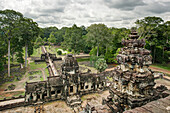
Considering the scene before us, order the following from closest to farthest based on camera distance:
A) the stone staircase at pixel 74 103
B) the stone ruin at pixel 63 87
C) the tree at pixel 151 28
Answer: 1. the stone staircase at pixel 74 103
2. the stone ruin at pixel 63 87
3. the tree at pixel 151 28

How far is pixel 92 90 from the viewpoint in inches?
776

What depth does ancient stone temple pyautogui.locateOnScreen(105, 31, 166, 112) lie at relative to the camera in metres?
7.86

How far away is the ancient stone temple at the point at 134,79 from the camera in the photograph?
7.86 metres

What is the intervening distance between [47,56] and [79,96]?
31984 millimetres

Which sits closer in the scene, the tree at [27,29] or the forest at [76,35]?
the forest at [76,35]

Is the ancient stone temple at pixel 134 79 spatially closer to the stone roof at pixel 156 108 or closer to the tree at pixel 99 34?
the stone roof at pixel 156 108

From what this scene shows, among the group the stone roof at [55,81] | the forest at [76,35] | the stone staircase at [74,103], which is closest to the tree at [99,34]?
the forest at [76,35]

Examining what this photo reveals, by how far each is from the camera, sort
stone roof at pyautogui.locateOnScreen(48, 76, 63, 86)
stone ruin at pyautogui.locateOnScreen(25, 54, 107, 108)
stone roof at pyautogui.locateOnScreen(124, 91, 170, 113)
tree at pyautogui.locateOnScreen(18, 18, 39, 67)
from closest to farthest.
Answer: stone roof at pyautogui.locateOnScreen(124, 91, 170, 113)
stone ruin at pyautogui.locateOnScreen(25, 54, 107, 108)
stone roof at pyautogui.locateOnScreen(48, 76, 63, 86)
tree at pyautogui.locateOnScreen(18, 18, 39, 67)

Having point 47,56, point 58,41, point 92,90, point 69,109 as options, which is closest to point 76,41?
point 47,56

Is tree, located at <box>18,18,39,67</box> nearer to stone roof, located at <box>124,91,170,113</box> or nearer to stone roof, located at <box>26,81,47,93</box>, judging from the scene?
stone roof, located at <box>26,81,47,93</box>

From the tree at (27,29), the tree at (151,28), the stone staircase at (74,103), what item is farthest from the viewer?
the tree at (151,28)

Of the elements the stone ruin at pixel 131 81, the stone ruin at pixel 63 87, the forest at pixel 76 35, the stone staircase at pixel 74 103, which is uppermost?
the forest at pixel 76 35

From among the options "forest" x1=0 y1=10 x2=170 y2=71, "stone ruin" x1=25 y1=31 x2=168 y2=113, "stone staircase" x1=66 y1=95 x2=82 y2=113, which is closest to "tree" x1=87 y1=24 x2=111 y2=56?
"forest" x1=0 y1=10 x2=170 y2=71

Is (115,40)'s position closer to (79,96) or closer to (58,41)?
(79,96)
